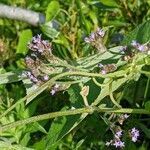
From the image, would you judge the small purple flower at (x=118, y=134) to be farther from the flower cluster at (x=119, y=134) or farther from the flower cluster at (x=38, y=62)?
the flower cluster at (x=38, y=62)

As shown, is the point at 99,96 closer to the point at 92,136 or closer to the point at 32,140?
the point at 92,136

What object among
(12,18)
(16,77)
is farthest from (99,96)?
(12,18)

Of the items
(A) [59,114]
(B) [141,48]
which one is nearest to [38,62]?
(A) [59,114]

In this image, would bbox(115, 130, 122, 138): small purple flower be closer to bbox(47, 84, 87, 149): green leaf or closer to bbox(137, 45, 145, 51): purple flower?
bbox(47, 84, 87, 149): green leaf

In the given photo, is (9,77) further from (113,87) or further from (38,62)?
(113,87)

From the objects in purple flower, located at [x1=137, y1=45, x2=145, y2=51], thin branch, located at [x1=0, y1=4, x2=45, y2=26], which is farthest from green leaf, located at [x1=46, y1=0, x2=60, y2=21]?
purple flower, located at [x1=137, y1=45, x2=145, y2=51]

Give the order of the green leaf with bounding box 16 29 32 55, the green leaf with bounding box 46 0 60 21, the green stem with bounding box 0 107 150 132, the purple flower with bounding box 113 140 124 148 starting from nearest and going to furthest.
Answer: the green stem with bounding box 0 107 150 132 < the purple flower with bounding box 113 140 124 148 < the green leaf with bounding box 46 0 60 21 < the green leaf with bounding box 16 29 32 55
